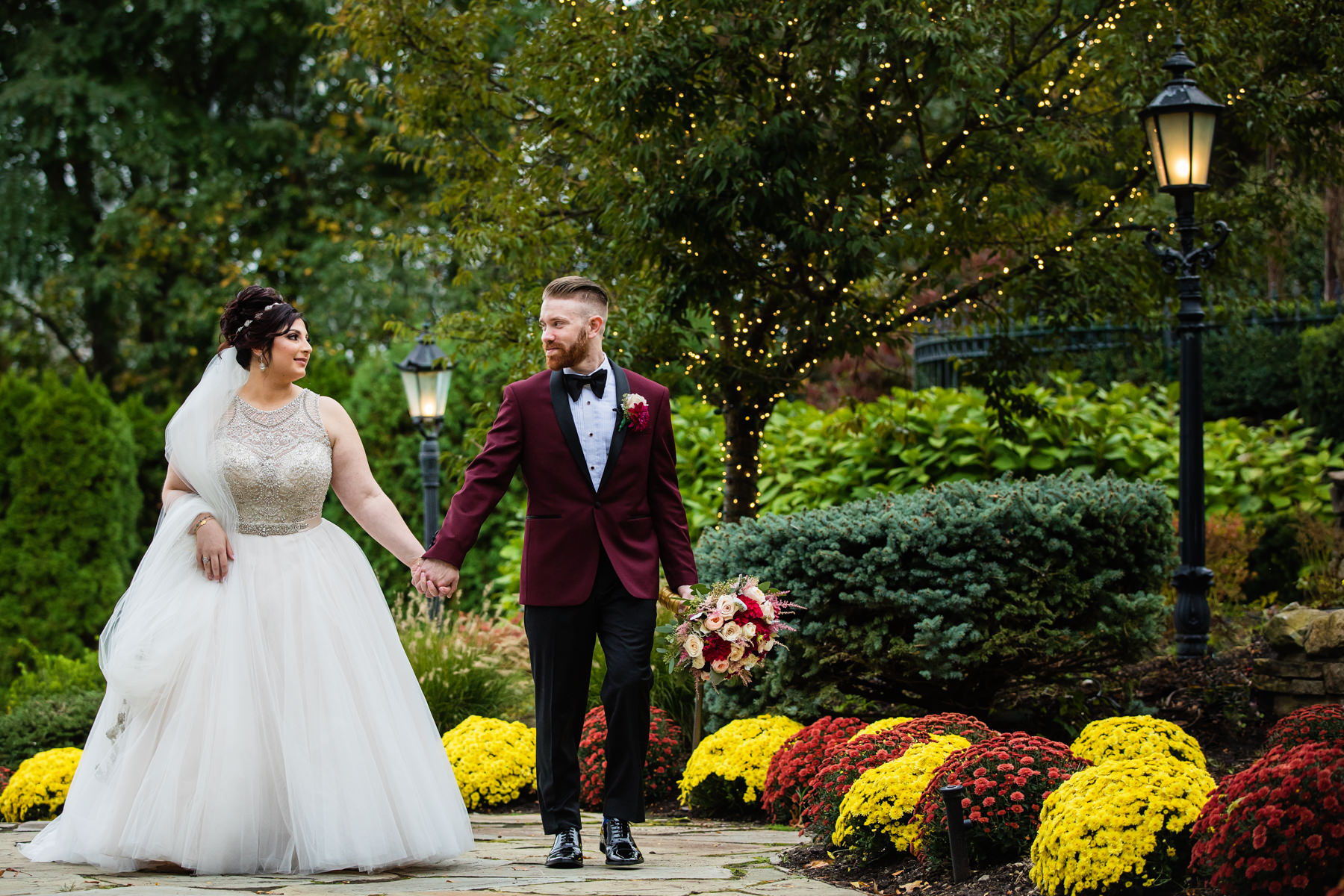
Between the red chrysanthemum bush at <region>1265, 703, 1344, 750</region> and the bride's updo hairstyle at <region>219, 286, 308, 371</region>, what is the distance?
344 cm

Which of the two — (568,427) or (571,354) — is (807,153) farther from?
(568,427)

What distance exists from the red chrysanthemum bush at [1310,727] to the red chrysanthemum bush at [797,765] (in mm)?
1507

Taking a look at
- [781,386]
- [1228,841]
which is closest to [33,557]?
[781,386]

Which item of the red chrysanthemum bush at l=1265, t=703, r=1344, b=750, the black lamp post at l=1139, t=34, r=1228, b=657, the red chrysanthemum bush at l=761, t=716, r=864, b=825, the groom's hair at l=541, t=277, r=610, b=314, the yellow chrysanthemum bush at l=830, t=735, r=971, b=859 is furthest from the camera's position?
the black lamp post at l=1139, t=34, r=1228, b=657

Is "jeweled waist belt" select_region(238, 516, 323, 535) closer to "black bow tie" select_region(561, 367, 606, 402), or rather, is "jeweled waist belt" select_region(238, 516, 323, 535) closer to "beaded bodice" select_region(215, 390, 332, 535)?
"beaded bodice" select_region(215, 390, 332, 535)

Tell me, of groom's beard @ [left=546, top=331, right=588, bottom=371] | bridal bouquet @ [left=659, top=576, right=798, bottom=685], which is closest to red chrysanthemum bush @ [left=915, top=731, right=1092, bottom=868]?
bridal bouquet @ [left=659, top=576, right=798, bottom=685]

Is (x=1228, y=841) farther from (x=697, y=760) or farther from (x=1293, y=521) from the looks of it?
(x=1293, y=521)

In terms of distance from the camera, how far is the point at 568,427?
4.03 m

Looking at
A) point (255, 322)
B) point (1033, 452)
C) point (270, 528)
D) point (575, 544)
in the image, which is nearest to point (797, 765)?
point (575, 544)

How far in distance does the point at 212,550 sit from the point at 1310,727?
3.56 m

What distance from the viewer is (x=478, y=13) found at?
7250 millimetres

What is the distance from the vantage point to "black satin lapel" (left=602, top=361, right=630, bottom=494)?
159 inches

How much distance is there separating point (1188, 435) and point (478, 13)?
15.1ft

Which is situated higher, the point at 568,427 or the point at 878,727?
the point at 568,427
